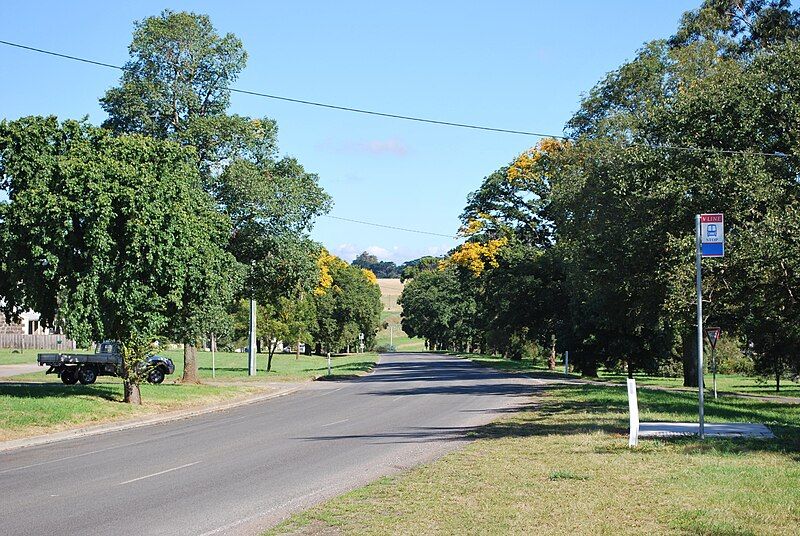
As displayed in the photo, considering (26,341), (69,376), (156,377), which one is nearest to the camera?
(156,377)

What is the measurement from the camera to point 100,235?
24.3 metres

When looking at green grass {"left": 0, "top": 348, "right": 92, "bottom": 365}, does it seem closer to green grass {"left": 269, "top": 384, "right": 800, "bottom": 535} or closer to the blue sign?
green grass {"left": 269, "top": 384, "right": 800, "bottom": 535}

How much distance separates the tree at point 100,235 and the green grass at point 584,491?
1207cm

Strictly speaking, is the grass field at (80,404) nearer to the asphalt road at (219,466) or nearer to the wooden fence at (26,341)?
the asphalt road at (219,466)

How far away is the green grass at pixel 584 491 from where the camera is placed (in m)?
9.29

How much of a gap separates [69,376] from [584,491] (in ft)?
110

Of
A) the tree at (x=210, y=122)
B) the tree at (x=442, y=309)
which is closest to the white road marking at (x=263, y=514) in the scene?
the tree at (x=210, y=122)

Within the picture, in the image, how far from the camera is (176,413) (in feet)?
88.6

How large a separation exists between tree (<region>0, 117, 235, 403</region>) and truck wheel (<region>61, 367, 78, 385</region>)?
13003 mm

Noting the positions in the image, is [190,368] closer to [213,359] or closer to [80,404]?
[213,359]

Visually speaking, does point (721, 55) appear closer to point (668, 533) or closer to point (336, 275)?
point (668, 533)

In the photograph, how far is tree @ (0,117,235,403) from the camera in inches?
968

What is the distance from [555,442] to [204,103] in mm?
25019

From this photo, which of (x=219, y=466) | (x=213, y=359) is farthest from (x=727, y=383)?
(x=219, y=466)
